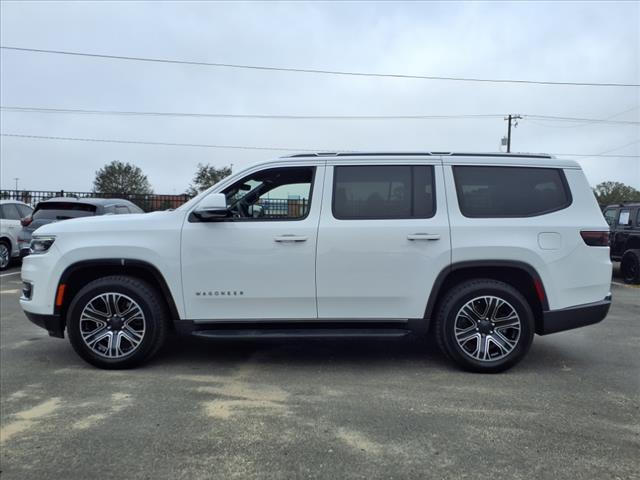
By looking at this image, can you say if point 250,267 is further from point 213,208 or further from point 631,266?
point 631,266

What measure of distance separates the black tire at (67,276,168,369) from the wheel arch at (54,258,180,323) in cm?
10

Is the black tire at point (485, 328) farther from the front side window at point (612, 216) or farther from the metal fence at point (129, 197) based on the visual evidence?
the metal fence at point (129, 197)

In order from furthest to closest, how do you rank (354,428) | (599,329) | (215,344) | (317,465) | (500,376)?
(599,329), (215,344), (500,376), (354,428), (317,465)

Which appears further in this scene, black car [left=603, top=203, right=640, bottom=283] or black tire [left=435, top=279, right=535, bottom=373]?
black car [left=603, top=203, right=640, bottom=283]

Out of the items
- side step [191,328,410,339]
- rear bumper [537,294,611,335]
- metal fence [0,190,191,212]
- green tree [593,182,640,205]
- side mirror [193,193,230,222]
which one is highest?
green tree [593,182,640,205]

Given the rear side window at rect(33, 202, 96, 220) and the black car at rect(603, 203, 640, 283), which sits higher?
the rear side window at rect(33, 202, 96, 220)

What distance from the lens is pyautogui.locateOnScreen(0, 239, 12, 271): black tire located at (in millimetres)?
11547

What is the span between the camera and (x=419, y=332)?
4480mm

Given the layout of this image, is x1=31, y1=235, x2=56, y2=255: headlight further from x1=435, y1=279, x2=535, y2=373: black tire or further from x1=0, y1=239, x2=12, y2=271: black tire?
x1=0, y1=239, x2=12, y2=271: black tire

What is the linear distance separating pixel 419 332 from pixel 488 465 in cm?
167

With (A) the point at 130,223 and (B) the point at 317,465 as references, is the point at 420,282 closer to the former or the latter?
(B) the point at 317,465

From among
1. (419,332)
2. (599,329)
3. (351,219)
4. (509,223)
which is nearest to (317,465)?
(419,332)

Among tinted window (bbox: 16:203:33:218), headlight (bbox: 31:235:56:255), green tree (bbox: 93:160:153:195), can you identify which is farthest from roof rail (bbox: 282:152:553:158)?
green tree (bbox: 93:160:153:195)

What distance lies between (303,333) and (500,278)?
6.21 ft
